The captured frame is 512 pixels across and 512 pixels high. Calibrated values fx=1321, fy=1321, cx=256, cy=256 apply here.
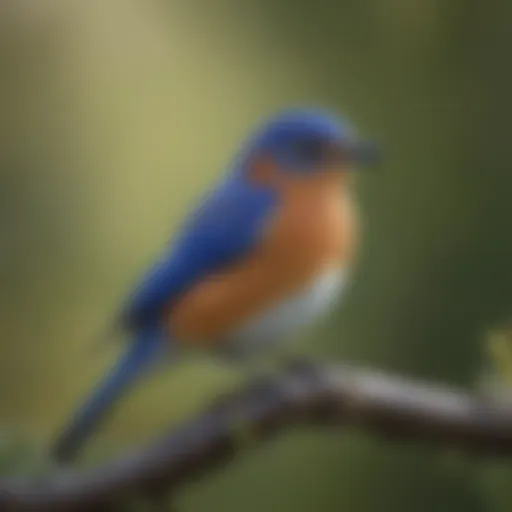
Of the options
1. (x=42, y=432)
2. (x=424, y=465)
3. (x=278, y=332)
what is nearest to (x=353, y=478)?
(x=424, y=465)

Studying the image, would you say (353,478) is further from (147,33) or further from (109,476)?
(147,33)

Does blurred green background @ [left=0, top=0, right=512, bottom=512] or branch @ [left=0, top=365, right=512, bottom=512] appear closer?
branch @ [left=0, top=365, right=512, bottom=512]

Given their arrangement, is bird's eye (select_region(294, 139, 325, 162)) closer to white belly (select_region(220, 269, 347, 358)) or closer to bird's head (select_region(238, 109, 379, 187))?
bird's head (select_region(238, 109, 379, 187))

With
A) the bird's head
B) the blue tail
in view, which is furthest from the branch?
the bird's head

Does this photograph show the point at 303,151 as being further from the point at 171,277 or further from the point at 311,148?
→ the point at 171,277

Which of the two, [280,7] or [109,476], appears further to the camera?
[280,7]

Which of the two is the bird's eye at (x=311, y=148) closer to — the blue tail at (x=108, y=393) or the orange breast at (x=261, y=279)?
the orange breast at (x=261, y=279)

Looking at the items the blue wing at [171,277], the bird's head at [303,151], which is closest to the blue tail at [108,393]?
the blue wing at [171,277]
